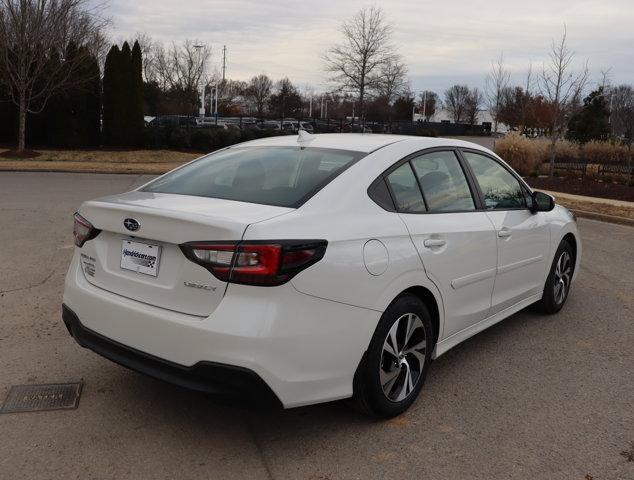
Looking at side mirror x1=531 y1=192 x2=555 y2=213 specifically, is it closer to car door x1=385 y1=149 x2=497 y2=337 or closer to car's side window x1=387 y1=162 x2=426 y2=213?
car door x1=385 y1=149 x2=497 y2=337

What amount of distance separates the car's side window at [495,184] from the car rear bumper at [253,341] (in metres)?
1.81

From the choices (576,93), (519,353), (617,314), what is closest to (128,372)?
(519,353)

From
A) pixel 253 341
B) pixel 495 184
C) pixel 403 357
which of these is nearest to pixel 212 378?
pixel 253 341

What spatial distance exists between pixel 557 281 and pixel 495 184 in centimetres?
145

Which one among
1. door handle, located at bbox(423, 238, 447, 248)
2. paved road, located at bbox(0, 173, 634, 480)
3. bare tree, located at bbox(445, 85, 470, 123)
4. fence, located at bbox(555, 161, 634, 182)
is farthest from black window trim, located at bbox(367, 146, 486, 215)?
bare tree, located at bbox(445, 85, 470, 123)

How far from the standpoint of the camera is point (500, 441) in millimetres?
3254

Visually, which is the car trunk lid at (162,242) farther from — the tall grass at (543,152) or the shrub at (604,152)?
the shrub at (604,152)

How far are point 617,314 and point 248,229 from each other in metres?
4.28

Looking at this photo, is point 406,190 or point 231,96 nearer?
point 406,190

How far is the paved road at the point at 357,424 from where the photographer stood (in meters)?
2.95

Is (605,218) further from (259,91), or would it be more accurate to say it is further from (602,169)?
(259,91)

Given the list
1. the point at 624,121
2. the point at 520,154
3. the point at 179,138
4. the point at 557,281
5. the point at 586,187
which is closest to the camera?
the point at 557,281

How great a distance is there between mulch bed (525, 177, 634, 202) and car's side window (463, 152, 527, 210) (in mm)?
11552

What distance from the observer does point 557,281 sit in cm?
552
